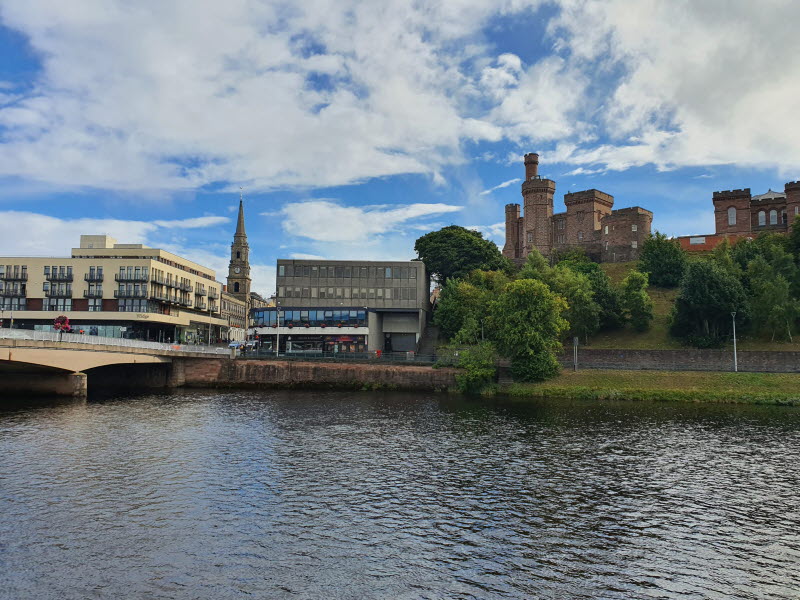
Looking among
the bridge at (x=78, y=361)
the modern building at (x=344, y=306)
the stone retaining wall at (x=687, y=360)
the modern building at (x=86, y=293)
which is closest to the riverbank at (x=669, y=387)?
the stone retaining wall at (x=687, y=360)

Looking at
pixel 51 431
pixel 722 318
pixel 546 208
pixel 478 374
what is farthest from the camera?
pixel 546 208

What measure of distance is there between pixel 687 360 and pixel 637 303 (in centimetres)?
2014

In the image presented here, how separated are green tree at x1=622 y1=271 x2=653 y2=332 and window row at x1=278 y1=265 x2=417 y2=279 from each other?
1378 inches

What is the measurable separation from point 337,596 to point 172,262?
350 ft

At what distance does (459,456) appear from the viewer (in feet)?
110

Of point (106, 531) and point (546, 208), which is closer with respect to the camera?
point (106, 531)

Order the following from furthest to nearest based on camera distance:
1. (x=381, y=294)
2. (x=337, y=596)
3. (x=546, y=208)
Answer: (x=546, y=208), (x=381, y=294), (x=337, y=596)

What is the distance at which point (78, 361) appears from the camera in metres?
57.7

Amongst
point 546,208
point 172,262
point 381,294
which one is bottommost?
point 381,294

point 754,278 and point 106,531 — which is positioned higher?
point 754,278

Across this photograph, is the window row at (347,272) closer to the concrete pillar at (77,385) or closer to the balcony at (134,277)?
the balcony at (134,277)

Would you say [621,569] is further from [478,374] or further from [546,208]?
[546,208]

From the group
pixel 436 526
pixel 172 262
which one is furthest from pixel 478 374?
pixel 172 262

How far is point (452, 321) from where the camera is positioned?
94.5 metres
